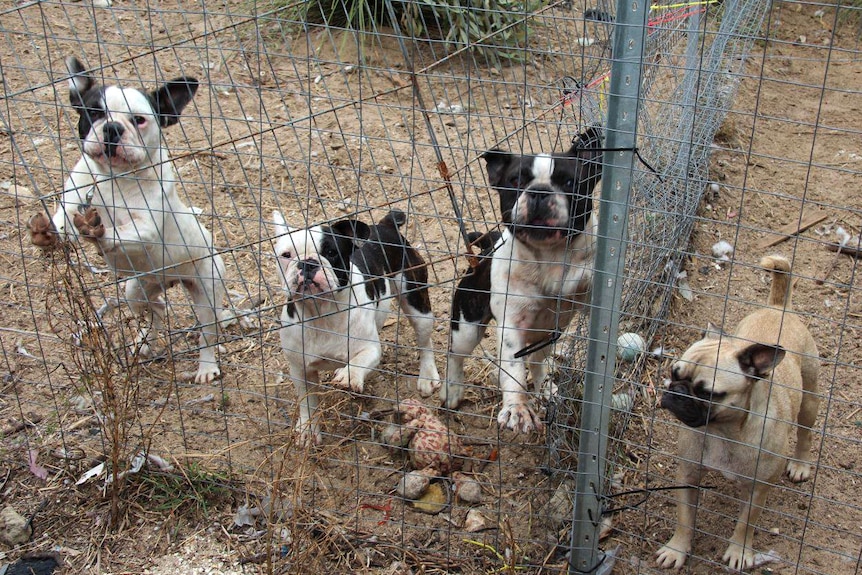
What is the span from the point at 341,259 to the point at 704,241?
9.43ft

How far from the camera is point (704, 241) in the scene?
564cm

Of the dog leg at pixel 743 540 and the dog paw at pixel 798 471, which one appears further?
the dog paw at pixel 798 471

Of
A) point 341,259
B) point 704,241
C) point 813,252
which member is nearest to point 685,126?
point 704,241

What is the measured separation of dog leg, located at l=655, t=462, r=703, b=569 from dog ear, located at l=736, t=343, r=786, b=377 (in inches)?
19.3

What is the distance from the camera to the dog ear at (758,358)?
296 cm

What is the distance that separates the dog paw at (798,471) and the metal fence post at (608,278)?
48.2 inches

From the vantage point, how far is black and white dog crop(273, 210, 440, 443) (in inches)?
145

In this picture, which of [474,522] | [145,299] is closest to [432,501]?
[474,522]

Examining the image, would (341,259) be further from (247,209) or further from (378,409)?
(247,209)

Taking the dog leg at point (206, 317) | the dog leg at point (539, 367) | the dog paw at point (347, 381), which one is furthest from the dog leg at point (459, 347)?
the dog leg at point (206, 317)

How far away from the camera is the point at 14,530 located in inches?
137

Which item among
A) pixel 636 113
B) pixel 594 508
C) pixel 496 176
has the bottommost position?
pixel 594 508

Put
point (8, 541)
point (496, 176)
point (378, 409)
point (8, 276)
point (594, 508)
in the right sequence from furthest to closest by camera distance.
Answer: point (8, 276)
point (378, 409)
point (496, 176)
point (8, 541)
point (594, 508)

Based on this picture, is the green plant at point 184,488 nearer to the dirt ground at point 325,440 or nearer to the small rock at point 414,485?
the dirt ground at point 325,440
